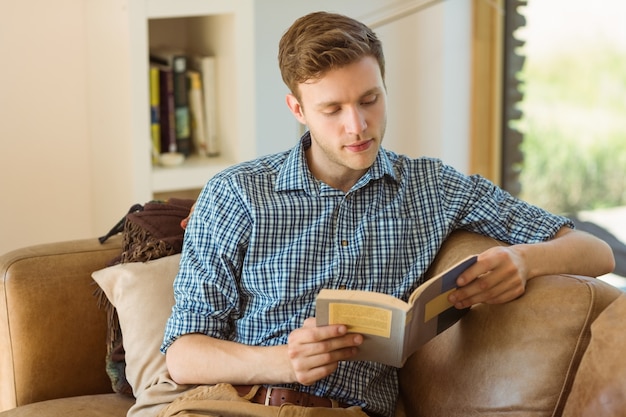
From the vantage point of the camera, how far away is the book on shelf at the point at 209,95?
2.95 metres

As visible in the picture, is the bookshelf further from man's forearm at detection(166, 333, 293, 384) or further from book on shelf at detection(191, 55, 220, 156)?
man's forearm at detection(166, 333, 293, 384)

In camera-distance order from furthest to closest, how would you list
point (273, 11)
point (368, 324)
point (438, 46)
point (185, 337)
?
point (438, 46)
point (273, 11)
point (185, 337)
point (368, 324)

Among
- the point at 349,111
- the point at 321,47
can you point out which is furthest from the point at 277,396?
the point at 321,47

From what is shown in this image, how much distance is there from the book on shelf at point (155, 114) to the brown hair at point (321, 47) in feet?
3.24

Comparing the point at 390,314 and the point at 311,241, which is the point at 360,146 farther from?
the point at 390,314

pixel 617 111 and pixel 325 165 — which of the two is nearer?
pixel 325 165

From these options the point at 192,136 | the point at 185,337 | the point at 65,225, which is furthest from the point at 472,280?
the point at 65,225

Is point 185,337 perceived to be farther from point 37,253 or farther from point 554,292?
point 554,292

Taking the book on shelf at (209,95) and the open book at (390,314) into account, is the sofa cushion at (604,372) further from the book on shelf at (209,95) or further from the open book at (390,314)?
the book on shelf at (209,95)

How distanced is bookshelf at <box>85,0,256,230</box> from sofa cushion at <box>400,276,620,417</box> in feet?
4.00

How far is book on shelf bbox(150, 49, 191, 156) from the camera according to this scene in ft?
9.53

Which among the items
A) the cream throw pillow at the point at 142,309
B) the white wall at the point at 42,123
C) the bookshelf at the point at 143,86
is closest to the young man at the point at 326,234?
the cream throw pillow at the point at 142,309

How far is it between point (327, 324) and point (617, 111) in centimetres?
264

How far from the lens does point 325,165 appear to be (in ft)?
6.43
